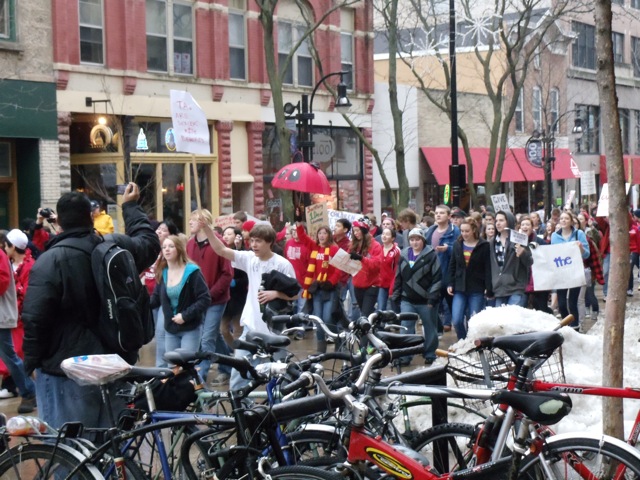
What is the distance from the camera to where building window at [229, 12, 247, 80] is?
94.6ft

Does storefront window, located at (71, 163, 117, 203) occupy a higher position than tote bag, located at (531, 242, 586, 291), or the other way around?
storefront window, located at (71, 163, 117, 203)

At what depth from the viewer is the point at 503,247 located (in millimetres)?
13133

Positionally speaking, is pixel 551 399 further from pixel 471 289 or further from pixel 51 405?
pixel 471 289

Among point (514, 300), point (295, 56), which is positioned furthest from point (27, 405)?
point (295, 56)

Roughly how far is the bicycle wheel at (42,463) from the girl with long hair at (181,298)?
4.31 meters

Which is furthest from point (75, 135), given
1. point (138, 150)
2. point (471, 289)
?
point (471, 289)

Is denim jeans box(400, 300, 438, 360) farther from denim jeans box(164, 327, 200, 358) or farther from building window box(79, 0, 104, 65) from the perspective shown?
building window box(79, 0, 104, 65)

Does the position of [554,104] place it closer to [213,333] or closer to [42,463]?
[213,333]

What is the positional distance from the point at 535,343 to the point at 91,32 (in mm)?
21749

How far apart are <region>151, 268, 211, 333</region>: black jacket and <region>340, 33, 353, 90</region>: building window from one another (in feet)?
78.8

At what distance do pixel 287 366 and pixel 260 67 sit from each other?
24923 millimetres

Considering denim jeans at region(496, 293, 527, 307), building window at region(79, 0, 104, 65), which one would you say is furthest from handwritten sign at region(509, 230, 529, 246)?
building window at region(79, 0, 104, 65)

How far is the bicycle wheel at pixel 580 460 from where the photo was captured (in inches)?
167

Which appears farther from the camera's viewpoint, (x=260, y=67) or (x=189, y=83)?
(x=260, y=67)
